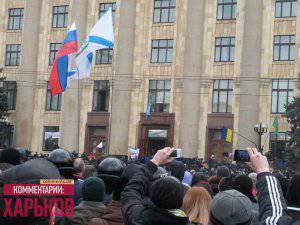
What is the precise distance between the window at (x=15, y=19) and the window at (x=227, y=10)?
1402 cm

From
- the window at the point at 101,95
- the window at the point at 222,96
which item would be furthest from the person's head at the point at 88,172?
the window at the point at 101,95

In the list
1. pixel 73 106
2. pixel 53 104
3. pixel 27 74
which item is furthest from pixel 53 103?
pixel 27 74

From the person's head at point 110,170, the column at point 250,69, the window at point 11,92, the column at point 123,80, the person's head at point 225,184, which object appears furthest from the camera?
the window at point 11,92

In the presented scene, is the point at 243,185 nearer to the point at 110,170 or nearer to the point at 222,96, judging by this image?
the point at 110,170

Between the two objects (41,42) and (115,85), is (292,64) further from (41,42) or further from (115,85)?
(41,42)

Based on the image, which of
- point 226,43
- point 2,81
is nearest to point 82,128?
point 2,81

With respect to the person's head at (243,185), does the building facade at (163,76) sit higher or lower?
higher

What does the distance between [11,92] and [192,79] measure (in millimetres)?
12946

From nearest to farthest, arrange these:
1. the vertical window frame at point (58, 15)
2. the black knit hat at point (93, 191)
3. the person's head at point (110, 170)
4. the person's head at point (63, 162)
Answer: the black knit hat at point (93, 191)
the person's head at point (63, 162)
the person's head at point (110, 170)
the vertical window frame at point (58, 15)

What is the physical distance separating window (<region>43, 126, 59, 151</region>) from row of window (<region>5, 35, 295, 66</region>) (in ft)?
14.9

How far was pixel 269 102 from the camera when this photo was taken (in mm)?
35469

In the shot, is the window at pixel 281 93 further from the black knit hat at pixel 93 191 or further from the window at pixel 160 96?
the black knit hat at pixel 93 191

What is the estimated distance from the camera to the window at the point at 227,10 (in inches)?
1457

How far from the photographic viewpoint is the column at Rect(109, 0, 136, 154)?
37750 mm
